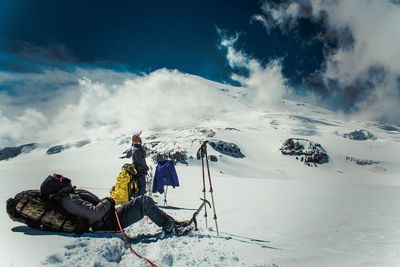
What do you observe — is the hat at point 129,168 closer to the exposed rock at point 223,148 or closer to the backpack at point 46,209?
the backpack at point 46,209

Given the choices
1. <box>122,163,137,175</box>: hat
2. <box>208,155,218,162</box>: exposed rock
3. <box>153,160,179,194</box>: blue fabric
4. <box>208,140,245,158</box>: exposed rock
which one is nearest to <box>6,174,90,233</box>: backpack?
<box>122,163,137,175</box>: hat

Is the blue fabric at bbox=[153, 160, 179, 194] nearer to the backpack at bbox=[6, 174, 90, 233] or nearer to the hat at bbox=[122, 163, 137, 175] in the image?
the hat at bbox=[122, 163, 137, 175]

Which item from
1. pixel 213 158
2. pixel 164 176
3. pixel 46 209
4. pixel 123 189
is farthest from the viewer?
pixel 213 158

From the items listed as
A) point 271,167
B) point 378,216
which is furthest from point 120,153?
point 378,216

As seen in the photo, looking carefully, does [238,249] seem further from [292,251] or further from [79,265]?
[79,265]

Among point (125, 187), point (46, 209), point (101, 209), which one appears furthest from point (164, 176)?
point (46, 209)

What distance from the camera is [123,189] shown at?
1161cm

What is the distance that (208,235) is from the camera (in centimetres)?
827

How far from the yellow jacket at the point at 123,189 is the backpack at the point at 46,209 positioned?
13.0 ft

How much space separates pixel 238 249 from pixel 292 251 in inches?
43.3

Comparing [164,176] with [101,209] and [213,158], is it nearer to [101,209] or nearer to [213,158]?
[101,209]

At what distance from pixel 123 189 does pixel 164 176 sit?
489 cm

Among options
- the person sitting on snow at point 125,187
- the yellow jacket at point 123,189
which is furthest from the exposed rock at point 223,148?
the yellow jacket at point 123,189

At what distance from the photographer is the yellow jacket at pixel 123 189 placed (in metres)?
11.5
